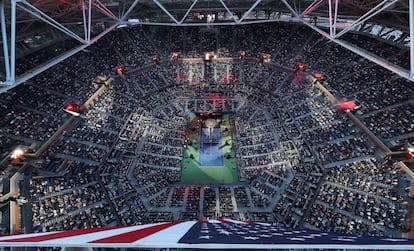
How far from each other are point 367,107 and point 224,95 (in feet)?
54.2

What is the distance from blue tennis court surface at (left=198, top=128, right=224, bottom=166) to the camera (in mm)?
30406

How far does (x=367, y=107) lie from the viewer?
1070 inches

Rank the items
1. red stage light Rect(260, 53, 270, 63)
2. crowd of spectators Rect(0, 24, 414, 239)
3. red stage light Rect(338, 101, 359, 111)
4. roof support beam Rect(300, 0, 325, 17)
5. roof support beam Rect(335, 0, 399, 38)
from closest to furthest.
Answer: roof support beam Rect(335, 0, 399, 38) → crowd of spectators Rect(0, 24, 414, 239) → red stage light Rect(338, 101, 359, 111) → roof support beam Rect(300, 0, 325, 17) → red stage light Rect(260, 53, 270, 63)

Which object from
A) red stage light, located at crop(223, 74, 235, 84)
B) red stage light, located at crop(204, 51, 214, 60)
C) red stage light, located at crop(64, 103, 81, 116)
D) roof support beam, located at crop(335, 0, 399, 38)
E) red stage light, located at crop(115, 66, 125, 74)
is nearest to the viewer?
roof support beam, located at crop(335, 0, 399, 38)

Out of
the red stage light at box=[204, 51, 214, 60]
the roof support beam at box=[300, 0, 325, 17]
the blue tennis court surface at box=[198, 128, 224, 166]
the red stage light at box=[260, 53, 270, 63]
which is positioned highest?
the roof support beam at box=[300, 0, 325, 17]

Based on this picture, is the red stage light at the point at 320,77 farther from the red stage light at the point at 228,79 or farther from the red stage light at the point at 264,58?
the red stage light at the point at 228,79

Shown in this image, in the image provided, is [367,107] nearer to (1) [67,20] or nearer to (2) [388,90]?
(2) [388,90]

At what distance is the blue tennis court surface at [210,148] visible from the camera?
30.4m

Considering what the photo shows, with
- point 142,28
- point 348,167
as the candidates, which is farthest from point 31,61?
point 348,167

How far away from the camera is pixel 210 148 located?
106 ft

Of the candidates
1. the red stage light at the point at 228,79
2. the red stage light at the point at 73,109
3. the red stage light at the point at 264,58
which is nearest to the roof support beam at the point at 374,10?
the red stage light at the point at 264,58

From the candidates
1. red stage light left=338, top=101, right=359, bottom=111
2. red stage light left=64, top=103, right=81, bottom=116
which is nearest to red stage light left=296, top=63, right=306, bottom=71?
red stage light left=338, top=101, right=359, bottom=111

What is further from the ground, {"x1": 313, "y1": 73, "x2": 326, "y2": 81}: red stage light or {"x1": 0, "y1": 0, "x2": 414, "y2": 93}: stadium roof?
{"x1": 0, "y1": 0, "x2": 414, "y2": 93}: stadium roof

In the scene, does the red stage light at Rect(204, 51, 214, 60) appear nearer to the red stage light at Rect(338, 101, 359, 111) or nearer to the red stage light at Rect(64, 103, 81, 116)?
the red stage light at Rect(338, 101, 359, 111)
